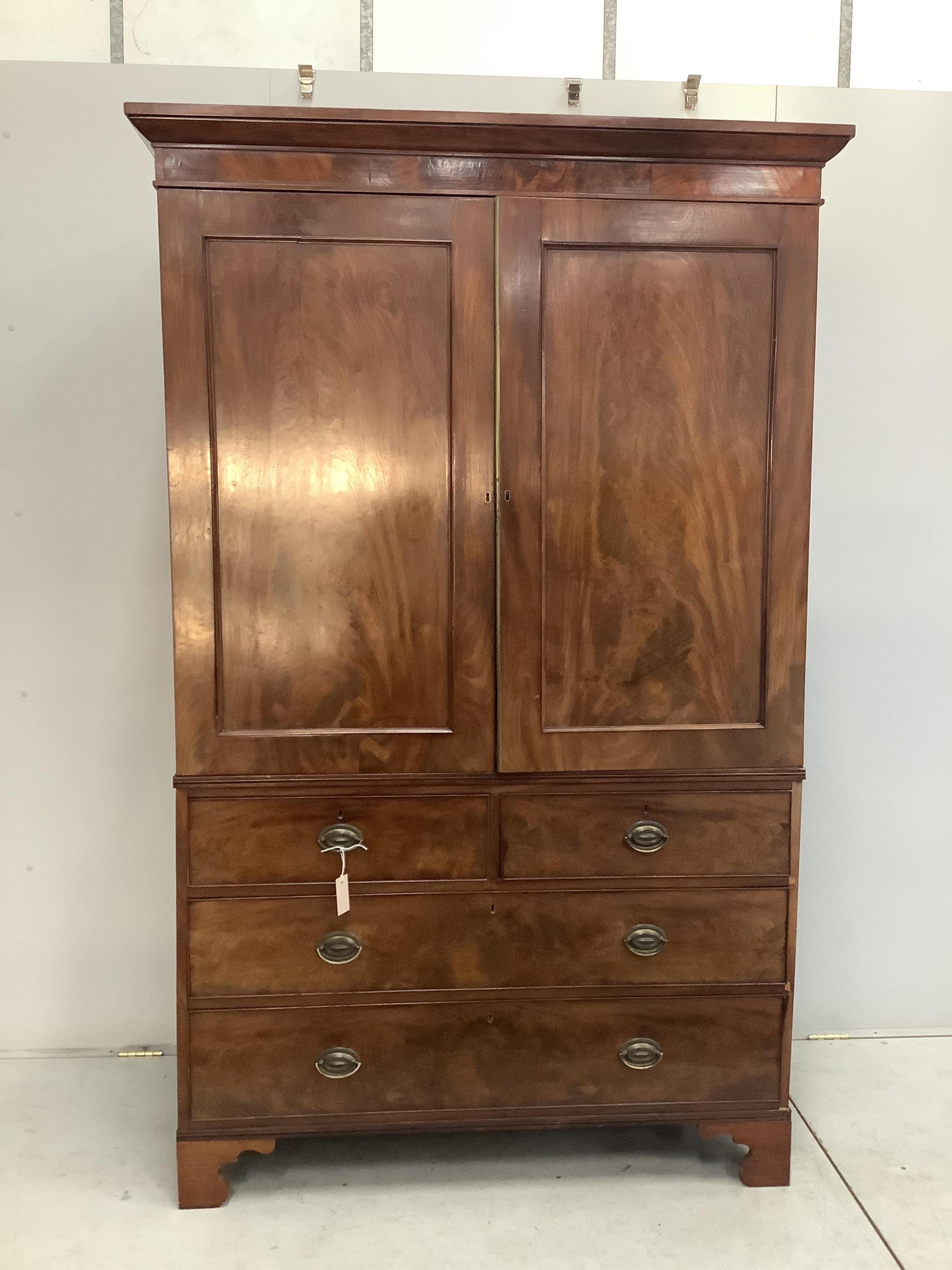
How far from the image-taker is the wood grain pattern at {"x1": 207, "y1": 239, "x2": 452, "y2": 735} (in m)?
1.90

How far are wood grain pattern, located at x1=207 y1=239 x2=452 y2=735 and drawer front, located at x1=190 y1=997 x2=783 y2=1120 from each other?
0.59 m

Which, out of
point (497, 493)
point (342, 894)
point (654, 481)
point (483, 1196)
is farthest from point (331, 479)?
point (483, 1196)

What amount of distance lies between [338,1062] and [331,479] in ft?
3.77

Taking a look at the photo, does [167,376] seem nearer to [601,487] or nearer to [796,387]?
[601,487]

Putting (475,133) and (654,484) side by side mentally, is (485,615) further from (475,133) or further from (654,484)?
(475,133)

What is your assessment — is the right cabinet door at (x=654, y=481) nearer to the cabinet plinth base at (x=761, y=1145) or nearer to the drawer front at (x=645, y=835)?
the drawer front at (x=645, y=835)

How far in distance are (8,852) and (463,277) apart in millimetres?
1818

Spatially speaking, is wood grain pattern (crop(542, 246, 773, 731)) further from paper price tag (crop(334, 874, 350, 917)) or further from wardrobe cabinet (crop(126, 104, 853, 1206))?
paper price tag (crop(334, 874, 350, 917))

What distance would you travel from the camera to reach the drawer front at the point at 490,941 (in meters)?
2.01

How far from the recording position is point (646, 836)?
2.06 metres

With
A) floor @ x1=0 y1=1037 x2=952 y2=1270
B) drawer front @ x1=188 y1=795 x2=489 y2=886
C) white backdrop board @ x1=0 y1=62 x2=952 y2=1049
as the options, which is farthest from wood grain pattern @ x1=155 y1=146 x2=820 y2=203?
floor @ x1=0 y1=1037 x2=952 y2=1270

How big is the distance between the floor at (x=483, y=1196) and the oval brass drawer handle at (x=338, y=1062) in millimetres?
280

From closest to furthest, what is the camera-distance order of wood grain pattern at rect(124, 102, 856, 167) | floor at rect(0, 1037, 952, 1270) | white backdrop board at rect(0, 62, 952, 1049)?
1. wood grain pattern at rect(124, 102, 856, 167)
2. floor at rect(0, 1037, 952, 1270)
3. white backdrop board at rect(0, 62, 952, 1049)

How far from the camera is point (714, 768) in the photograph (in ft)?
6.72
